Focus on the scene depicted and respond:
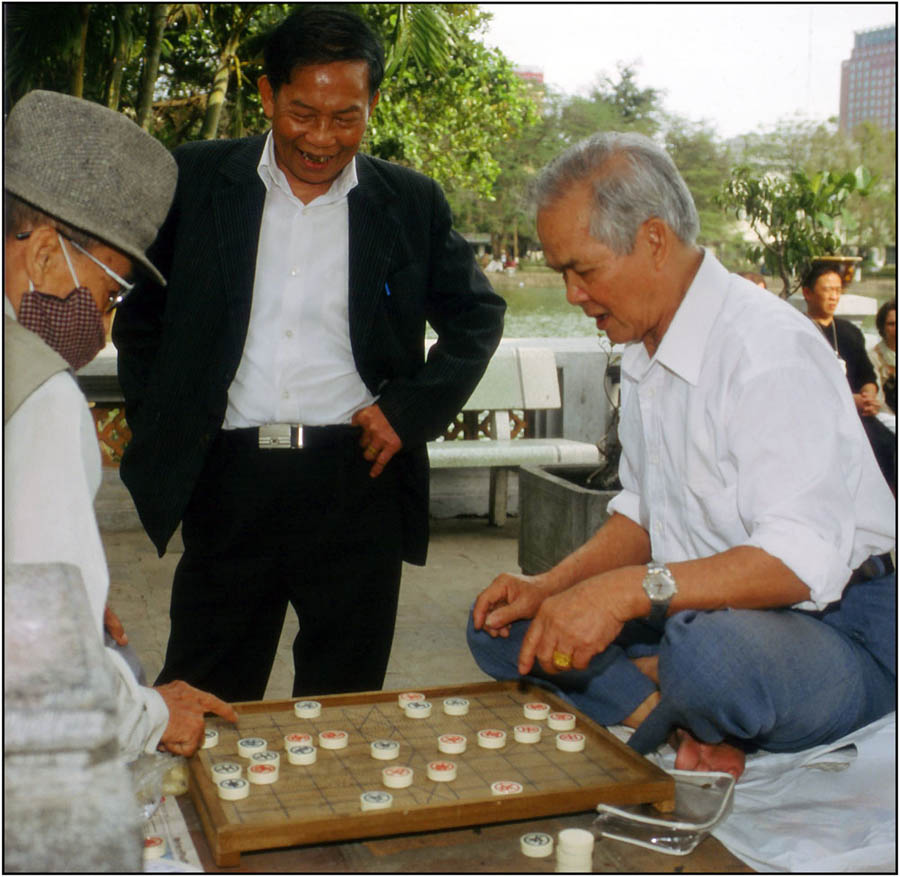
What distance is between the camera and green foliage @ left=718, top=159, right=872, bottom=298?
369 inches

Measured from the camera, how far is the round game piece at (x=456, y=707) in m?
2.34

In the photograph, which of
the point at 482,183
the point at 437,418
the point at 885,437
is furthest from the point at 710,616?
the point at 482,183

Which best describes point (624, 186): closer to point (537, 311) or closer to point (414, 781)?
point (414, 781)

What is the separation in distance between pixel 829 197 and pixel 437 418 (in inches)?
293

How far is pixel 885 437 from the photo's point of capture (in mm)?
5414

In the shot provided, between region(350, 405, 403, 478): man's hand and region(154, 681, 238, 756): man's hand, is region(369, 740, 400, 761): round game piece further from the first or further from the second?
region(350, 405, 403, 478): man's hand

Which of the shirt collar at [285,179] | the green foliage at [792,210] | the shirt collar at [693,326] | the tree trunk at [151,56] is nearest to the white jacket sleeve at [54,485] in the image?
the shirt collar at [693,326]

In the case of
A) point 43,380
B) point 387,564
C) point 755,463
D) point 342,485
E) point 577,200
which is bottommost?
point 387,564

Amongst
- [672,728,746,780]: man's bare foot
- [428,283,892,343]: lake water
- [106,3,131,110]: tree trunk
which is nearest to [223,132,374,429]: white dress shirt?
[672,728,746,780]: man's bare foot

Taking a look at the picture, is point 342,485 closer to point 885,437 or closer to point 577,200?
point 577,200

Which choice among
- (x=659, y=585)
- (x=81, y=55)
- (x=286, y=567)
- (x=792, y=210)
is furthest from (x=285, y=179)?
(x=792, y=210)

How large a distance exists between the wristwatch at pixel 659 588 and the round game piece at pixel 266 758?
724 mm

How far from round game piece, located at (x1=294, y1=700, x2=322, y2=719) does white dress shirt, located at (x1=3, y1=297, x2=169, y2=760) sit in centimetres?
87

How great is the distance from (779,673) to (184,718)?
3.53 feet
